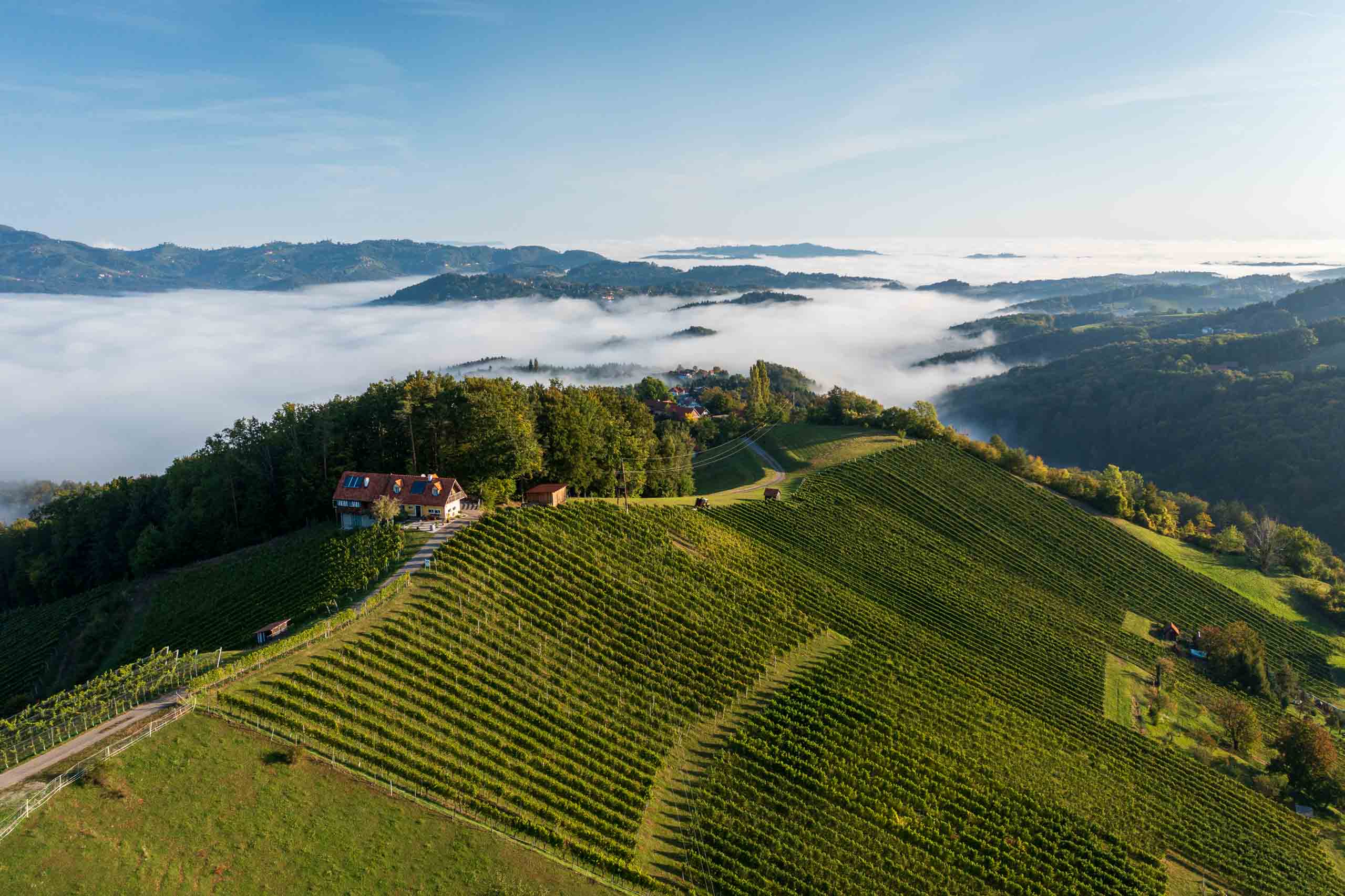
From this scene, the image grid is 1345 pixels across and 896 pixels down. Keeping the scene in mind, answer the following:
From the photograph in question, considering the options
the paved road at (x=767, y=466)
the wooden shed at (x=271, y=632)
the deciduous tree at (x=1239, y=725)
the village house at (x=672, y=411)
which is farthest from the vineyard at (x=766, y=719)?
the village house at (x=672, y=411)

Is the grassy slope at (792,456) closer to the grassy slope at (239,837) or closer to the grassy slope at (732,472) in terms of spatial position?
the grassy slope at (732,472)

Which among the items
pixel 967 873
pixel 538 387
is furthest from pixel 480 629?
pixel 538 387

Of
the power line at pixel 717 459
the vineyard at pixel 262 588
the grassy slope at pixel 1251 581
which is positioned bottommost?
the grassy slope at pixel 1251 581

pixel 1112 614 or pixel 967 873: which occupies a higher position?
pixel 967 873

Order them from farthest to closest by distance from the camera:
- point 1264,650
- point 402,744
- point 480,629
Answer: point 1264,650 → point 480,629 → point 402,744

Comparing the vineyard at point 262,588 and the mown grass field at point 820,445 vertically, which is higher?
the vineyard at point 262,588

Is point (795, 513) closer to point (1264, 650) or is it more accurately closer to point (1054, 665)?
point (1054, 665)
